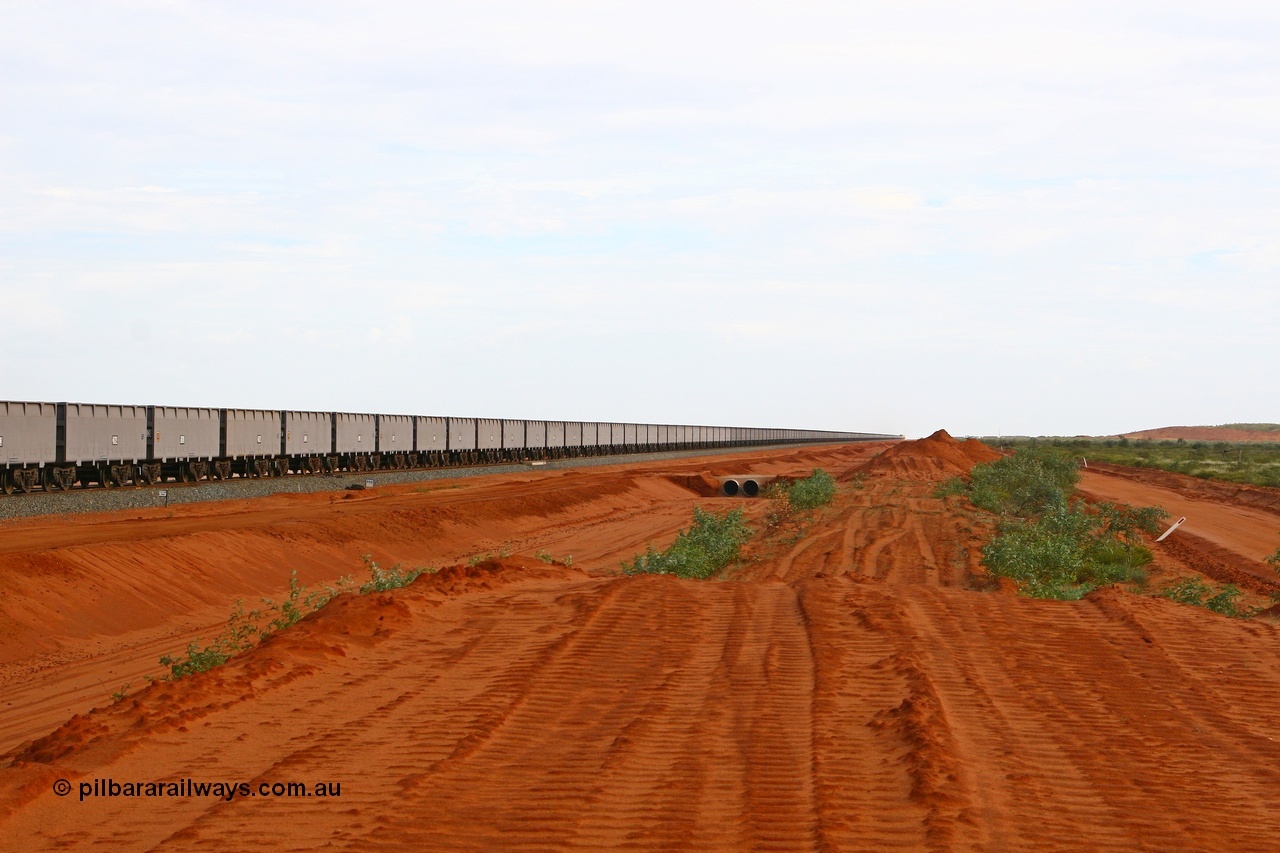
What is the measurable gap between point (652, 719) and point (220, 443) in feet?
108

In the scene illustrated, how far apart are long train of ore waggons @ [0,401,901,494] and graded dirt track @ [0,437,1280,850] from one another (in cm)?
1551

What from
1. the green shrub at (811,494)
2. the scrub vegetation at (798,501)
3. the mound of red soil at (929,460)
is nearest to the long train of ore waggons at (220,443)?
the scrub vegetation at (798,501)

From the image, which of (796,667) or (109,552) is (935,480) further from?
(796,667)

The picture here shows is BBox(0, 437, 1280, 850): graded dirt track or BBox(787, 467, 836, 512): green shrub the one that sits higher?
BBox(787, 467, 836, 512): green shrub

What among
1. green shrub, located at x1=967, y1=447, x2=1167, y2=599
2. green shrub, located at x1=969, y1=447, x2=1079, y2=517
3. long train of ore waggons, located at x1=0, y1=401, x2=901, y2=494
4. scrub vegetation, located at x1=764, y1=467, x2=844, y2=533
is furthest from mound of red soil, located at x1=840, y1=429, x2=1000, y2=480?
long train of ore waggons, located at x1=0, y1=401, x2=901, y2=494

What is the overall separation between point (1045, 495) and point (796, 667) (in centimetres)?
2140

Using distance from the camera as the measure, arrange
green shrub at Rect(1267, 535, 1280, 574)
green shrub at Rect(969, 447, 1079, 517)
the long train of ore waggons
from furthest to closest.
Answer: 1. the long train of ore waggons
2. green shrub at Rect(969, 447, 1079, 517)
3. green shrub at Rect(1267, 535, 1280, 574)

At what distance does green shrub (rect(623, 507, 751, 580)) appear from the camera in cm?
1772

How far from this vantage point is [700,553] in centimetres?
1948

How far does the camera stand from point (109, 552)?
17.2 metres

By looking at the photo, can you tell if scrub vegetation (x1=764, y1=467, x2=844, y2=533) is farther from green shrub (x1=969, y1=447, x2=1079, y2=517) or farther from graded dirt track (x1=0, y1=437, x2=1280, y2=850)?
graded dirt track (x1=0, y1=437, x2=1280, y2=850)

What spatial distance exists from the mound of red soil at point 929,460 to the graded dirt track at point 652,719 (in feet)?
103

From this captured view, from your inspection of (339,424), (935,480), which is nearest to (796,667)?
(935,480)

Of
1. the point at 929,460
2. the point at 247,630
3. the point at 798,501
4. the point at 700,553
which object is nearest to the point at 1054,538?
the point at 700,553
